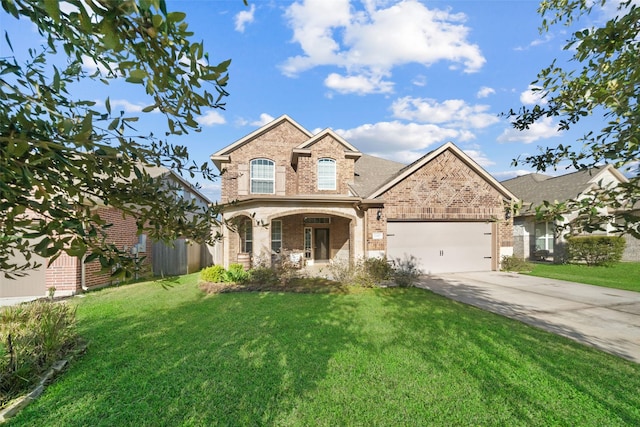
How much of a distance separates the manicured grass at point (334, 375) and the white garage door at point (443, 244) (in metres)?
6.78

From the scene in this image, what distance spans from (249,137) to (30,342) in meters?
12.7

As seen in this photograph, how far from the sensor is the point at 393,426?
10.4 ft

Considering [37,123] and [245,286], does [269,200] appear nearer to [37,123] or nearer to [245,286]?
[245,286]

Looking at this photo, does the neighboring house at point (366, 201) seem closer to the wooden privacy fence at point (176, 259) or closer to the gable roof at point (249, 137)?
the gable roof at point (249, 137)

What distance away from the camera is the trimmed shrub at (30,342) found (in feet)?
12.8

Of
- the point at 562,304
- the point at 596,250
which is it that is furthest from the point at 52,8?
the point at 596,250

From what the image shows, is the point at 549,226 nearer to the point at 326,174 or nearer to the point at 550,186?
the point at 550,186

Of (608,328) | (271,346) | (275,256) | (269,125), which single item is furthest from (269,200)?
(608,328)

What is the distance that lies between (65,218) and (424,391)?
4.17 metres

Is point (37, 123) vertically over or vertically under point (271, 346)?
over

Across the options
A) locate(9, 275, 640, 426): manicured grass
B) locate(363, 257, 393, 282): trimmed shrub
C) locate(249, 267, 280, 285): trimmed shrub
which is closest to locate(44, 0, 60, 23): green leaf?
locate(9, 275, 640, 426): manicured grass

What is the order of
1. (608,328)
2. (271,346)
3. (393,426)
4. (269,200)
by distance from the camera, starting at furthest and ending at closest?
(269,200) < (608,328) < (271,346) < (393,426)

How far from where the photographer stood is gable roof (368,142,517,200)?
13.2 meters

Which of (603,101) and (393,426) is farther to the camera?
(393,426)
